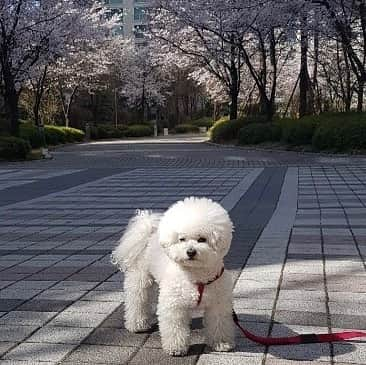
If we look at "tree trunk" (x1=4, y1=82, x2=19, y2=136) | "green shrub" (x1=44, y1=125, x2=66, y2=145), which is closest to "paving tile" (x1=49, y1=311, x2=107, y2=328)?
"tree trunk" (x1=4, y1=82, x2=19, y2=136)

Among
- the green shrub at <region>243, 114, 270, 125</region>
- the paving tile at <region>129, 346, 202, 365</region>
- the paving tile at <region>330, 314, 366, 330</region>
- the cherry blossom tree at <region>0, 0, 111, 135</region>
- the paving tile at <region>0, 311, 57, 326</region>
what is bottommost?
the paving tile at <region>0, 311, 57, 326</region>

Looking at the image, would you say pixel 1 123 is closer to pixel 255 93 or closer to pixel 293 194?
pixel 255 93

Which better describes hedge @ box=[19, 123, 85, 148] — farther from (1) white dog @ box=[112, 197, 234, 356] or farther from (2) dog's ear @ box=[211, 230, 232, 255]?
(2) dog's ear @ box=[211, 230, 232, 255]

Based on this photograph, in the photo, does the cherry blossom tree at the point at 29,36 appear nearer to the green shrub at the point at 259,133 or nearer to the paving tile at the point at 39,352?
the green shrub at the point at 259,133

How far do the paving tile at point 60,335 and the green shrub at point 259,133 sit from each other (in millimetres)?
22747

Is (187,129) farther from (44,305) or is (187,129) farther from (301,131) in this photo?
(44,305)

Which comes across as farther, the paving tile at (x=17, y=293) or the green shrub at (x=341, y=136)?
the green shrub at (x=341, y=136)

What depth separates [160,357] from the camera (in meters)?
3.21

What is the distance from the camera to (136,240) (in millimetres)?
3477

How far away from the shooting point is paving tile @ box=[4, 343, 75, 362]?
3234 millimetres

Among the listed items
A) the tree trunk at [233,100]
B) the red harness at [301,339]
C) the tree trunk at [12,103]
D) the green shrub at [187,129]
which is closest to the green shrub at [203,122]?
the green shrub at [187,129]

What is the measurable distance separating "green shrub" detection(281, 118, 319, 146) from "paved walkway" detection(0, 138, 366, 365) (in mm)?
9563

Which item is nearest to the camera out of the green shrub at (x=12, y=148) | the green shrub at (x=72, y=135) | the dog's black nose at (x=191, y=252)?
the dog's black nose at (x=191, y=252)

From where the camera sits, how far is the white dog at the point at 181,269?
9.79 feet
